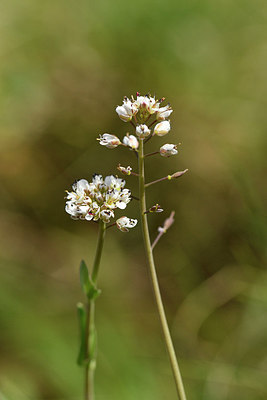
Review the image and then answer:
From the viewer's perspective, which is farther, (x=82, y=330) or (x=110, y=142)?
(x=82, y=330)

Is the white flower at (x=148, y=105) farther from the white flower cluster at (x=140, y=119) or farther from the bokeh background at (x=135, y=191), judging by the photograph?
the bokeh background at (x=135, y=191)

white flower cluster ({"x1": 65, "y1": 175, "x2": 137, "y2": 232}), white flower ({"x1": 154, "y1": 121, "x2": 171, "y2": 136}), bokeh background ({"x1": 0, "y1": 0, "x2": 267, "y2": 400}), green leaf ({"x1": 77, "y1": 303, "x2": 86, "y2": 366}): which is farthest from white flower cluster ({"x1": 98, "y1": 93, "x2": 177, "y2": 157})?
bokeh background ({"x1": 0, "y1": 0, "x2": 267, "y2": 400})

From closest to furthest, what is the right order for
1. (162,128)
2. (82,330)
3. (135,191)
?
(162,128), (82,330), (135,191)

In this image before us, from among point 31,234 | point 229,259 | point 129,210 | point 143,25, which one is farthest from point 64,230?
point 143,25

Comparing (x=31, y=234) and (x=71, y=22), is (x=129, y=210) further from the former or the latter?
(x=71, y=22)

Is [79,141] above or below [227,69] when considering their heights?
below

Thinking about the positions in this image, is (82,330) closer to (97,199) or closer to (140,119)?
(97,199)

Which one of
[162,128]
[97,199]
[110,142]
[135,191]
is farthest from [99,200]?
[135,191]
